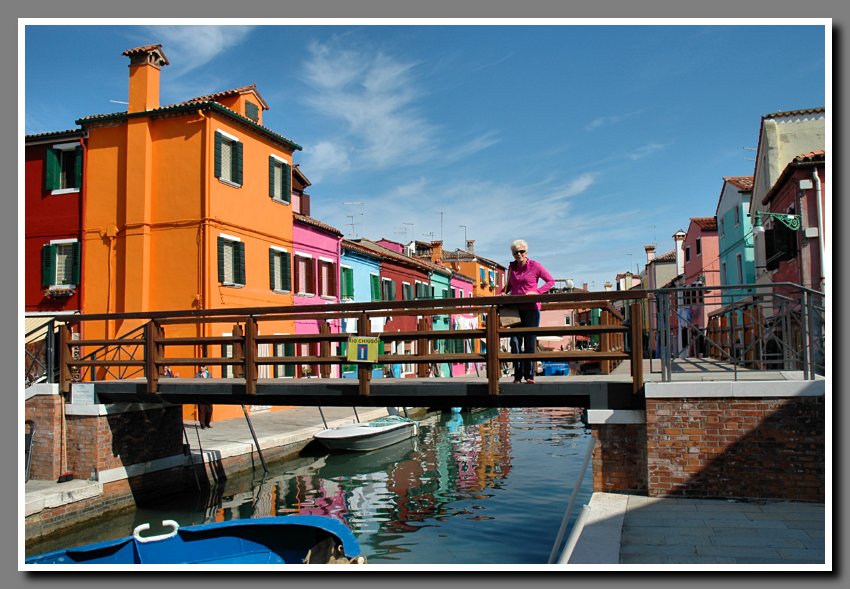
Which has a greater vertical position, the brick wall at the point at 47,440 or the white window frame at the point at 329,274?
the white window frame at the point at 329,274

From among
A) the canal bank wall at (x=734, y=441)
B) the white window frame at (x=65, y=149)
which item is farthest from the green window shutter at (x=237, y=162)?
the canal bank wall at (x=734, y=441)

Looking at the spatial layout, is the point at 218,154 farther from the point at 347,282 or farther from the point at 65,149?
the point at 347,282

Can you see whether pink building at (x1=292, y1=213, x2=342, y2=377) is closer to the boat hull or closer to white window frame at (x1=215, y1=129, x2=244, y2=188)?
white window frame at (x1=215, y1=129, x2=244, y2=188)

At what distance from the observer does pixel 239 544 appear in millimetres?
7297

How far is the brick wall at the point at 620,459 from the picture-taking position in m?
7.08

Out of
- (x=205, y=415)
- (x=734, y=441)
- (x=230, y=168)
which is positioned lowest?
(x=205, y=415)

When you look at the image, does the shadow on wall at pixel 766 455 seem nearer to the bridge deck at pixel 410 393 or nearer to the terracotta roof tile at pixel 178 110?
the bridge deck at pixel 410 393

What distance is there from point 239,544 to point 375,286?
2598 cm

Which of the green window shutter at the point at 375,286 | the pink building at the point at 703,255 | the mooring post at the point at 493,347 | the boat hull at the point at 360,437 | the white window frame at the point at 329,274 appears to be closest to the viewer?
the mooring post at the point at 493,347

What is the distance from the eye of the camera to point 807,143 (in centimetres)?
2458

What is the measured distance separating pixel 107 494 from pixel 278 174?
14.9m

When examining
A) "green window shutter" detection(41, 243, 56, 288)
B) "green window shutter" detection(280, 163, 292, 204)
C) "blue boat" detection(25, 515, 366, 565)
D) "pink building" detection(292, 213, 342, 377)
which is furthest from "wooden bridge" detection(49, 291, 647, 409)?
"green window shutter" detection(280, 163, 292, 204)

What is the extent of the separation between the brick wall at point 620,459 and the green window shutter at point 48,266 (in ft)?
63.7

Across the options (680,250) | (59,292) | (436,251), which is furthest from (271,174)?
(680,250)
